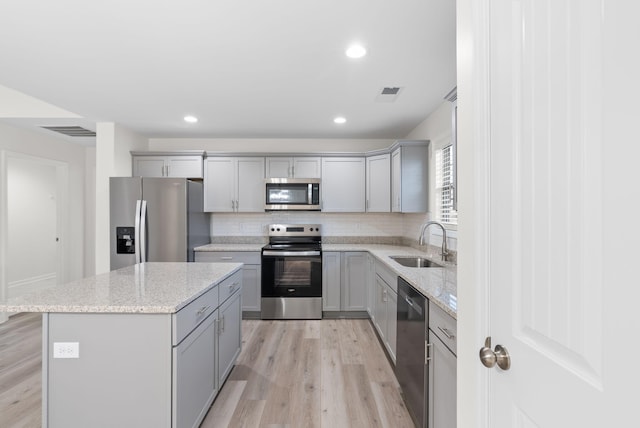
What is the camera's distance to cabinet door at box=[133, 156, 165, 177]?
13.8 feet

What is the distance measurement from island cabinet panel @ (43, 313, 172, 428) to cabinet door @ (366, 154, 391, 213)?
3186mm

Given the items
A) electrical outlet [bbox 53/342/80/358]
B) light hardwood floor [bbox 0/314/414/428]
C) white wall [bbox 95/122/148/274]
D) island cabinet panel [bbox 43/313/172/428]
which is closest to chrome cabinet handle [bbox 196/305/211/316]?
island cabinet panel [bbox 43/313/172/428]

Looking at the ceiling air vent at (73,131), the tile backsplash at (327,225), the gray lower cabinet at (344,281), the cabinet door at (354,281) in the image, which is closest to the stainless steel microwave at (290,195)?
the tile backsplash at (327,225)

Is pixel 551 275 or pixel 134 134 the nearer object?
pixel 551 275

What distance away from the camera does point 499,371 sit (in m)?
0.86

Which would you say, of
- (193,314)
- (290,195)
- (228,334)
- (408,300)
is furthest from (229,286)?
(290,195)

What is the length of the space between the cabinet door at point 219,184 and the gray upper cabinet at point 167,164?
142 millimetres

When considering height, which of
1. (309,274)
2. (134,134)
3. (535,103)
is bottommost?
(309,274)

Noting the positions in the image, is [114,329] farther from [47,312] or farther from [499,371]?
[499,371]

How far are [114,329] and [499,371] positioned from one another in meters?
1.63

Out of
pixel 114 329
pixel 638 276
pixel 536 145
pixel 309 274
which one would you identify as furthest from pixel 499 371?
pixel 309 274

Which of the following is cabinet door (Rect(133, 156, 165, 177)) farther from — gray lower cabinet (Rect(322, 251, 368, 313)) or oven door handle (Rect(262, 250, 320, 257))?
gray lower cabinet (Rect(322, 251, 368, 313))

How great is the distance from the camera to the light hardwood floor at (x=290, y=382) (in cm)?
207

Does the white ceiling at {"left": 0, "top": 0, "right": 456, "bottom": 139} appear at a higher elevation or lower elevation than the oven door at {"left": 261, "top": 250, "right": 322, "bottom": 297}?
higher
